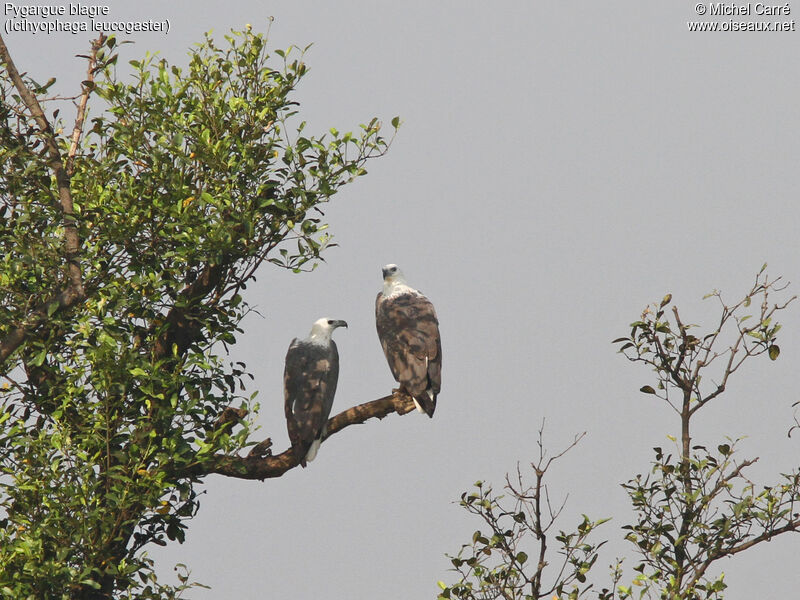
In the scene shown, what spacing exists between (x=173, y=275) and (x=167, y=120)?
1447 mm

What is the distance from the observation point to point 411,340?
35.1ft

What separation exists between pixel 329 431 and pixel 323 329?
5.31 ft

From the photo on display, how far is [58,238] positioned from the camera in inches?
351

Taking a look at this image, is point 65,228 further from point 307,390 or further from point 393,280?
point 393,280

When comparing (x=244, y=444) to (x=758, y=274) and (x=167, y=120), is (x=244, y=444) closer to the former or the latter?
(x=167, y=120)

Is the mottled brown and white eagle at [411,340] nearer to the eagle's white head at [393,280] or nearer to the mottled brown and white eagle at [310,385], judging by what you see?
the eagle's white head at [393,280]

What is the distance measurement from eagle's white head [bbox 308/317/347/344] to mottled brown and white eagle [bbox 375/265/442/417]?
21.5 inches

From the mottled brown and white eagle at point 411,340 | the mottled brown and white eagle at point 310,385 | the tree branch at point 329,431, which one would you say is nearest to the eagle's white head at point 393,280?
the mottled brown and white eagle at point 411,340

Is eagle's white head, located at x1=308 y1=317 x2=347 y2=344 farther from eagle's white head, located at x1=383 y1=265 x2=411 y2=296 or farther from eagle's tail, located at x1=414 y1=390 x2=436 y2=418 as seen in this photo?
eagle's tail, located at x1=414 y1=390 x2=436 y2=418

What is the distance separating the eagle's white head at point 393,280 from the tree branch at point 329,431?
1.66 meters

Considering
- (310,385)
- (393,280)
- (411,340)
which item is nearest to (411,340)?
(411,340)

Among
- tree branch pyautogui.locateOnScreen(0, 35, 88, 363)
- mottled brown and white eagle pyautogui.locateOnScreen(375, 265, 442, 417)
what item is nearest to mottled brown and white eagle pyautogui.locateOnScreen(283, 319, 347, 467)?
mottled brown and white eagle pyautogui.locateOnScreen(375, 265, 442, 417)

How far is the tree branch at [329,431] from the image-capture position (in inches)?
388

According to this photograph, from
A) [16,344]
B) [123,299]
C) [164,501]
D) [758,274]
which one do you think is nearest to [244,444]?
[164,501]
